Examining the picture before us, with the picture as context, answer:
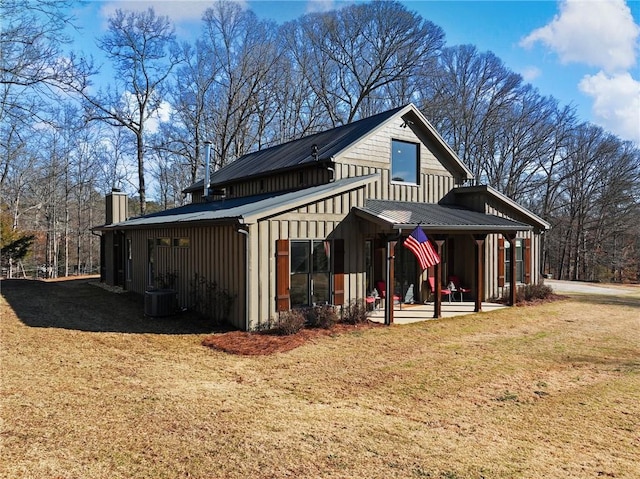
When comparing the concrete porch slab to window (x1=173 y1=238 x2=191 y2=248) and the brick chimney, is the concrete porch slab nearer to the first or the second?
window (x1=173 y1=238 x2=191 y2=248)

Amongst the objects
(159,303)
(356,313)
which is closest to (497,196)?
(356,313)

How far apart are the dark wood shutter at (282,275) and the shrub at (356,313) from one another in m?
1.70

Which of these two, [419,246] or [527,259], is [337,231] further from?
[527,259]

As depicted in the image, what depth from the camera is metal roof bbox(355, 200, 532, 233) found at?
1041 cm

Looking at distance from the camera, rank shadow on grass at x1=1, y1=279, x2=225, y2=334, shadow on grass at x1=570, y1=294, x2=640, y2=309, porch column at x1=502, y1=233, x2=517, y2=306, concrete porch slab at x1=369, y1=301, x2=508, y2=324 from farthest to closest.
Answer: shadow on grass at x1=570, y1=294, x2=640, y2=309 → porch column at x1=502, y1=233, x2=517, y2=306 → concrete porch slab at x1=369, y1=301, x2=508, y2=324 → shadow on grass at x1=1, y1=279, x2=225, y2=334

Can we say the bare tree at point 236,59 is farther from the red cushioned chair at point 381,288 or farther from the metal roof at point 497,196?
the red cushioned chair at point 381,288

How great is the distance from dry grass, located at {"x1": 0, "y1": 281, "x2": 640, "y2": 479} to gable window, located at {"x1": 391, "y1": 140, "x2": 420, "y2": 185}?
568 centimetres

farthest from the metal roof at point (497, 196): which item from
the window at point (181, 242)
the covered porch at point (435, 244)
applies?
the window at point (181, 242)

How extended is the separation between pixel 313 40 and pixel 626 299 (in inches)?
920

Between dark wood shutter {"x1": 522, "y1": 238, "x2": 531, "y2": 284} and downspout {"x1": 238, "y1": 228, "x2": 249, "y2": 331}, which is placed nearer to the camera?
downspout {"x1": 238, "y1": 228, "x2": 249, "y2": 331}

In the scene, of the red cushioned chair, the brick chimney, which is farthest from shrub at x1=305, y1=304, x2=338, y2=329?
the brick chimney

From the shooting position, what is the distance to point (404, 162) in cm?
1370

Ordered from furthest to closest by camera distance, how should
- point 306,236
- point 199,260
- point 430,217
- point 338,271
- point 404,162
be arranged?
1. point 404,162
2. point 430,217
3. point 199,260
4. point 338,271
5. point 306,236

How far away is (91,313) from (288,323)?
19.0 feet
